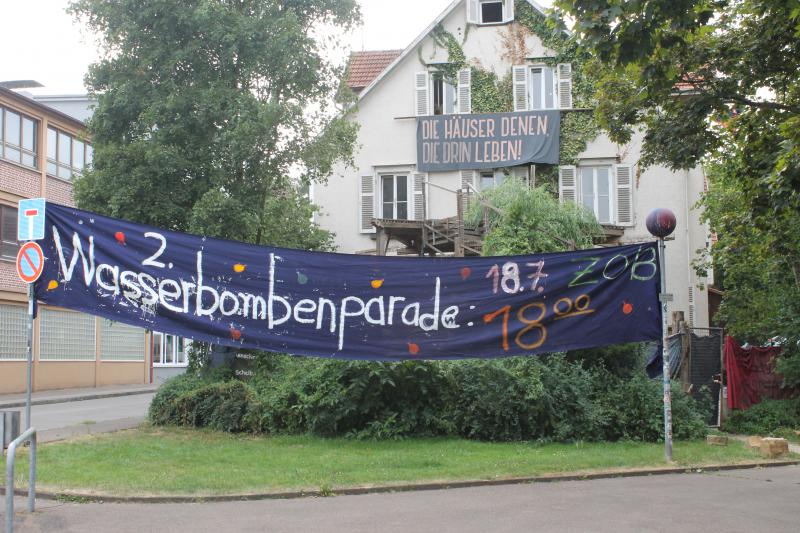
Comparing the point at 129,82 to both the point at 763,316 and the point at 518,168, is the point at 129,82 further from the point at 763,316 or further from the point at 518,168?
the point at 763,316

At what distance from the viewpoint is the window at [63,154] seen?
34.7m

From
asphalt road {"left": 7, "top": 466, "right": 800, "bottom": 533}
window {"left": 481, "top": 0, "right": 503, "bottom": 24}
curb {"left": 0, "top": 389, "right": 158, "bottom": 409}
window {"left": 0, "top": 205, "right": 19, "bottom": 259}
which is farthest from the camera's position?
window {"left": 0, "top": 205, "right": 19, "bottom": 259}

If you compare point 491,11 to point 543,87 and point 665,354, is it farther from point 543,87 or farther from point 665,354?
point 665,354

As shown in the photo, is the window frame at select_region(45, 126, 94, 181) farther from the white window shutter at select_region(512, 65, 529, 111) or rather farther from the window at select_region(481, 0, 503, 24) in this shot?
the white window shutter at select_region(512, 65, 529, 111)

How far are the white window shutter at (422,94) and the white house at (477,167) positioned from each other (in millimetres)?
33

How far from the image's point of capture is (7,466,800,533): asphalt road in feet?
27.0

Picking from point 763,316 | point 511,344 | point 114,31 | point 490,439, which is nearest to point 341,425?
point 490,439

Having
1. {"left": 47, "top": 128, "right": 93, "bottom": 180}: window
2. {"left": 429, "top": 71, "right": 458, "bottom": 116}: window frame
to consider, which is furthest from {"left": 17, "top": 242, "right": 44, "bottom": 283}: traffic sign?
{"left": 47, "top": 128, "right": 93, "bottom": 180}: window

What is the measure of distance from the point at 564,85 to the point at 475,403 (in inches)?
614

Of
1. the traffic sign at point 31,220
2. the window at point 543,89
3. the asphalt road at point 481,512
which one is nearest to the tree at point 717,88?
the asphalt road at point 481,512

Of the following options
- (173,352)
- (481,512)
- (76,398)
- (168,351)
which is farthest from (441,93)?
(173,352)

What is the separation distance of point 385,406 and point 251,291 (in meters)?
5.53

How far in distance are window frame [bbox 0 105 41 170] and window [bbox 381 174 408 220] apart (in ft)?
48.3

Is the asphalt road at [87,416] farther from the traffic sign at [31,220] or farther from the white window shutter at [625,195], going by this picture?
the white window shutter at [625,195]
